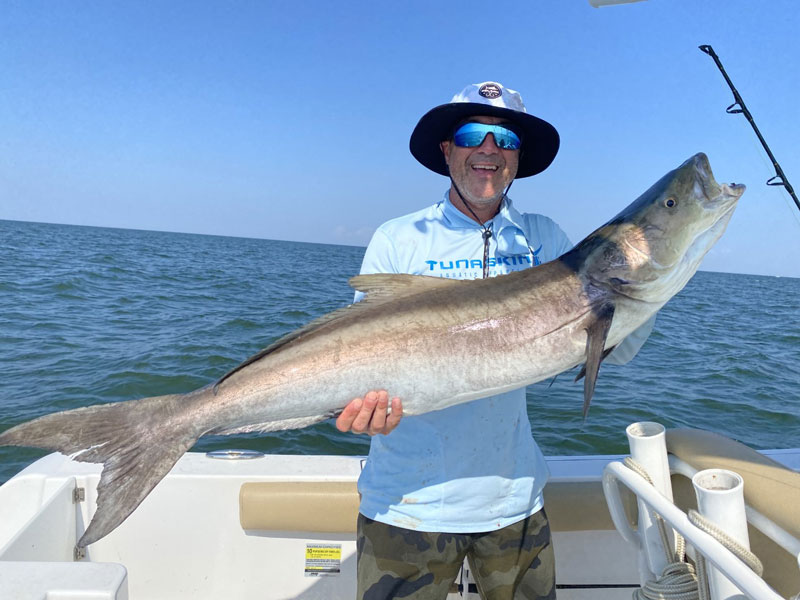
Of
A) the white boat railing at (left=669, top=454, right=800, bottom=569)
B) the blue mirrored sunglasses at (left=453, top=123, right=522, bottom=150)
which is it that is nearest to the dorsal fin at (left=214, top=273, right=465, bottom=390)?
the blue mirrored sunglasses at (left=453, top=123, right=522, bottom=150)

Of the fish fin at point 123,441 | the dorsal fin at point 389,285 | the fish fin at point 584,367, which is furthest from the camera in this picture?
the dorsal fin at point 389,285

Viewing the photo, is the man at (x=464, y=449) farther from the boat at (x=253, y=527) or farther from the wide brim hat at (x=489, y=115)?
the boat at (x=253, y=527)

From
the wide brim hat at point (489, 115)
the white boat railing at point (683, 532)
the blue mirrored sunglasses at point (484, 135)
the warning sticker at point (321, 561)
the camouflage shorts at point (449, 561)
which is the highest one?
the wide brim hat at point (489, 115)

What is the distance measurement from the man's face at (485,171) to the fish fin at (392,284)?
0.61 meters

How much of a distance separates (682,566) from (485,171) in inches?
80.4

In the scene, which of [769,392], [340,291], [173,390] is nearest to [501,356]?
[173,390]

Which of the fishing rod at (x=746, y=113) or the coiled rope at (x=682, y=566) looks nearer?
the coiled rope at (x=682, y=566)

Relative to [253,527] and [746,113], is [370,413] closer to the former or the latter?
[253,527]

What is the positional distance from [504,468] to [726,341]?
17.0 meters

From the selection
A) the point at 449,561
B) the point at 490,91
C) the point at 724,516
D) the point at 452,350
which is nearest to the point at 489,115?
the point at 490,91

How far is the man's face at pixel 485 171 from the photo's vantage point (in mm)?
3000

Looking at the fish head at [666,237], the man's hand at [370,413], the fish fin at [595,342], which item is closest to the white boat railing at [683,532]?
the fish fin at [595,342]

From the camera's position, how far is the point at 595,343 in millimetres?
2393

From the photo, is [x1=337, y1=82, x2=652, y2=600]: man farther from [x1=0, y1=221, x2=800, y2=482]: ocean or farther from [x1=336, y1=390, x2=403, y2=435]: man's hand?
[x1=0, y1=221, x2=800, y2=482]: ocean
